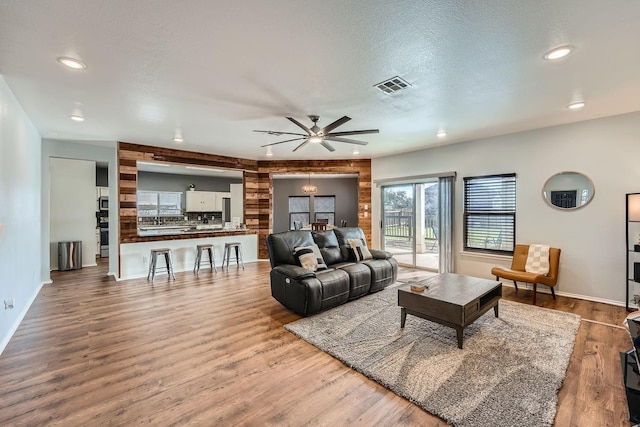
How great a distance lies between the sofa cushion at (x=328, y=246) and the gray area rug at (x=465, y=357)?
3.07 feet

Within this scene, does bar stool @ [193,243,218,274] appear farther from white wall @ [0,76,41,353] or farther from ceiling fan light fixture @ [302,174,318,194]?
ceiling fan light fixture @ [302,174,318,194]

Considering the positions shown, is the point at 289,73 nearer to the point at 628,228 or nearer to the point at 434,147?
the point at 434,147

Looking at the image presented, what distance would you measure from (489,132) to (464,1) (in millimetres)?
3741

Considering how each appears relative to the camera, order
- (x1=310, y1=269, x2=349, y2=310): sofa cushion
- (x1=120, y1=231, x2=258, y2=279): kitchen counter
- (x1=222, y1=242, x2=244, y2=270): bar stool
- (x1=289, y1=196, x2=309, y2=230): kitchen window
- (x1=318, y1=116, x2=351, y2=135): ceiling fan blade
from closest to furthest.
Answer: (x1=318, y1=116, x2=351, y2=135): ceiling fan blade
(x1=310, y1=269, x2=349, y2=310): sofa cushion
(x1=120, y1=231, x2=258, y2=279): kitchen counter
(x1=222, y1=242, x2=244, y2=270): bar stool
(x1=289, y1=196, x2=309, y2=230): kitchen window

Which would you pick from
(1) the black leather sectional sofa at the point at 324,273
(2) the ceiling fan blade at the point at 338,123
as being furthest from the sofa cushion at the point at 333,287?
(2) the ceiling fan blade at the point at 338,123

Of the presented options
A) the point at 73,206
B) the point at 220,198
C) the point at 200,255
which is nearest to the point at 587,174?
the point at 200,255

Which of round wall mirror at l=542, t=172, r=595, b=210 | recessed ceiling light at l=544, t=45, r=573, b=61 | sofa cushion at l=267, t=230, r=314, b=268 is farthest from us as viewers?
round wall mirror at l=542, t=172, r=595, b=210

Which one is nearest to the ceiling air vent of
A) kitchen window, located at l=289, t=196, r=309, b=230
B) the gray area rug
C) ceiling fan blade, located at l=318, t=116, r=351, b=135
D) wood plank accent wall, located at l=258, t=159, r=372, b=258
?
ceiling fan blade, located at l=318, t=116, r=351, b=135

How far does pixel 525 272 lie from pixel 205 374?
4.66 meters

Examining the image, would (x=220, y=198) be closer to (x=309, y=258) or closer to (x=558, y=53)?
(x=309, y=258)

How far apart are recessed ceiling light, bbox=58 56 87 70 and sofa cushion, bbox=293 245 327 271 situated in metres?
3.10

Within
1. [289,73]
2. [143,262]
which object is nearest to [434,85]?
[289,73]

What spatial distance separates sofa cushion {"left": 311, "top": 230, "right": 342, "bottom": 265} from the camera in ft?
15.2

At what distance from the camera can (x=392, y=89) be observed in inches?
122
